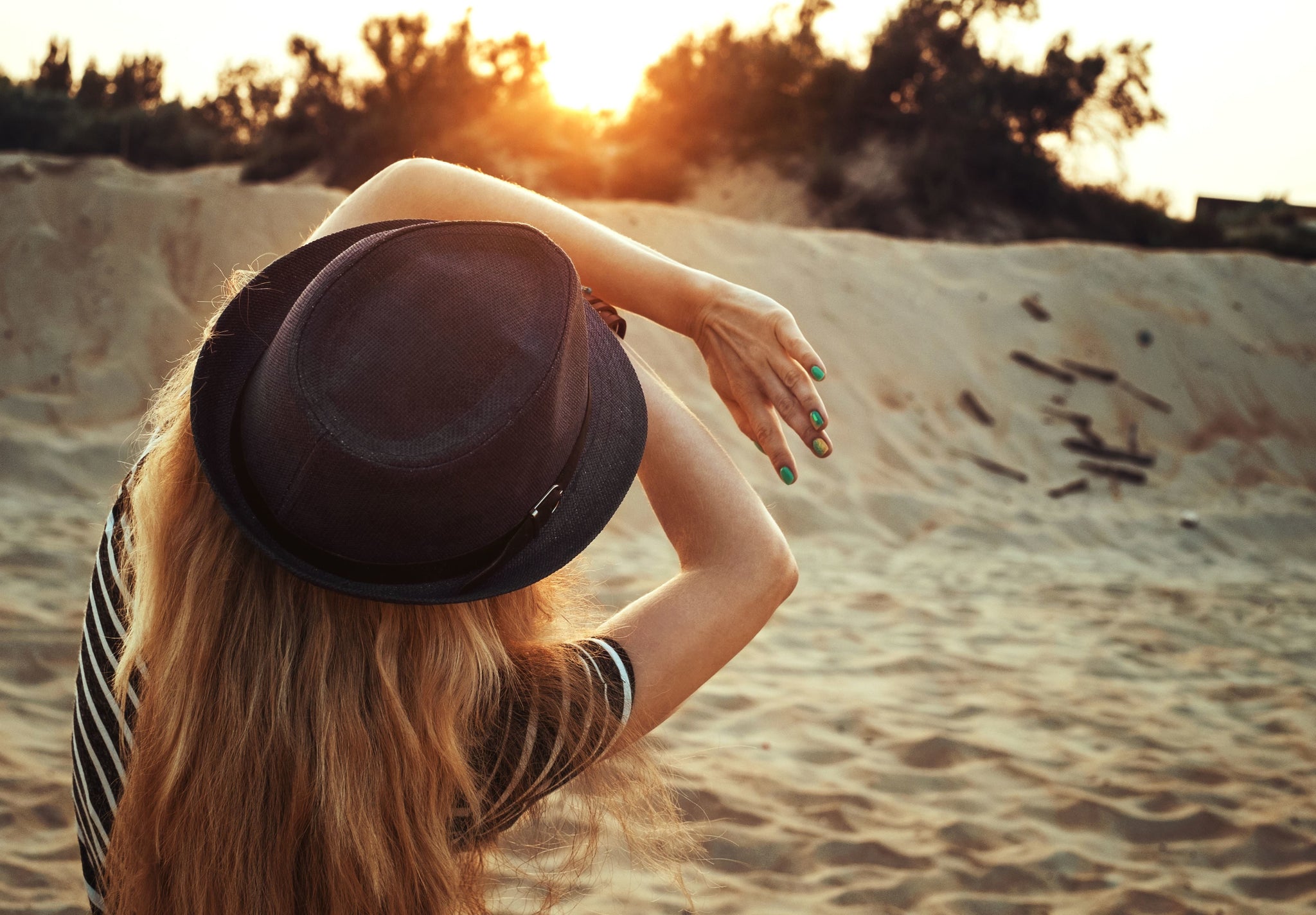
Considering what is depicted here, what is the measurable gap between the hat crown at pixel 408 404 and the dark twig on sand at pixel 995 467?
760cm

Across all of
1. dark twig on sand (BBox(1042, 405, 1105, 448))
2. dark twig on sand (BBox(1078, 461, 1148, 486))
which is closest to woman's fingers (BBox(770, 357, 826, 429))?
dark twig on sand (BBox(1078, 461, 1148, 486))

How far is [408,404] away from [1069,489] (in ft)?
25.8

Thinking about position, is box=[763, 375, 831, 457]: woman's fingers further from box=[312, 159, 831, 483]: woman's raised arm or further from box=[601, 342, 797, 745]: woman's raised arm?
box=[601, 342, 797, 745]: woman's raised arm

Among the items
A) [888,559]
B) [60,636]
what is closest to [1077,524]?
[888,559]

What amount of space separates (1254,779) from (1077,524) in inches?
160

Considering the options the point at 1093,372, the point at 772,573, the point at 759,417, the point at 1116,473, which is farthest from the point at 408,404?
the point at 1093,372

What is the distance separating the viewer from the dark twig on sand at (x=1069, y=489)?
25.3ft

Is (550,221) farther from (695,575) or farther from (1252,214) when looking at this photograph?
(1252,214)

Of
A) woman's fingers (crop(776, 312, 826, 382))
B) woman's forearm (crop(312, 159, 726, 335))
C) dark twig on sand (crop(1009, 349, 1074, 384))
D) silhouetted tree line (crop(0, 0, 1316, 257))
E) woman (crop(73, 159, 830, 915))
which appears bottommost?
dark twig on sand (crop(1009, 349, 1074, 384))

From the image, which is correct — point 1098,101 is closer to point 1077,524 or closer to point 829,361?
point 829,361

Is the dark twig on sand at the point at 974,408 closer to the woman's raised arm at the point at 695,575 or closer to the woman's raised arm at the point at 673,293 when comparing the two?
the woman's raised arm at the point at 673,293

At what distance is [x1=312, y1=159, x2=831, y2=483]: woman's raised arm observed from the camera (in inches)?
50.0

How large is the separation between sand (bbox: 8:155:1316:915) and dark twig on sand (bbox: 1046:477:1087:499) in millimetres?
80

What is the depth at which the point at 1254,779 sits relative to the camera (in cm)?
321
